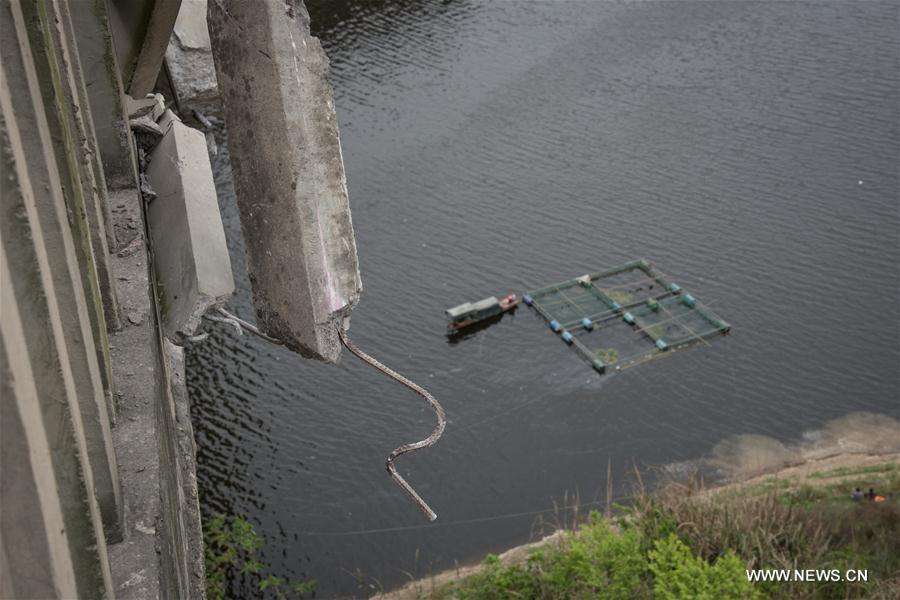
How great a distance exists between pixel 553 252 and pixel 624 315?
2.33 meters

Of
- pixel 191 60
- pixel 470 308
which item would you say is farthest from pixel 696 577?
pixel 470 308

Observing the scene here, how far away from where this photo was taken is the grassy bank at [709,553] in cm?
1177

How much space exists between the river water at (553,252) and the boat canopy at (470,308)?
495mm

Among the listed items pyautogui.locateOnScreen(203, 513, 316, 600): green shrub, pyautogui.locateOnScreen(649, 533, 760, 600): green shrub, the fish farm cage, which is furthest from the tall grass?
the fish farm cage

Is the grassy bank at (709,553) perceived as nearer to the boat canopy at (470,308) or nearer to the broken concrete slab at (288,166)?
the boat canopy at (470,308)

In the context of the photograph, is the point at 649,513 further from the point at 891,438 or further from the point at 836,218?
the point at 836,218

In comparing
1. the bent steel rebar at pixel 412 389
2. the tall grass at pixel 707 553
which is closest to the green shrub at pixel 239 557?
the tall grass at pixel 707 553

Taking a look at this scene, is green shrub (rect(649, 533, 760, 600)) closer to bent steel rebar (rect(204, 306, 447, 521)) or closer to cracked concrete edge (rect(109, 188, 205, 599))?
cracked concrete edge (rect(109, 188, 205, 599))

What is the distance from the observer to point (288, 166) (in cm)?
379

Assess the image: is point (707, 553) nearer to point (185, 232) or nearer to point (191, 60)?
point (191, 60)

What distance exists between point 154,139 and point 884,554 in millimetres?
10984

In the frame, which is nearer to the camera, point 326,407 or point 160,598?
point 160,598

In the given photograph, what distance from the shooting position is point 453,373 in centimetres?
2155

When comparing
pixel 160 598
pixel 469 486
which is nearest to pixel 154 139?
pixel 160 598
